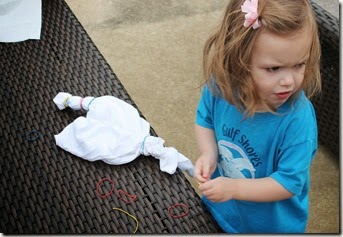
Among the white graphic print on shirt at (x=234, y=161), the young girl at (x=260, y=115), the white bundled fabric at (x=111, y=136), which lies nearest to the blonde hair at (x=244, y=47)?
the young girl at (x=260, y=115)

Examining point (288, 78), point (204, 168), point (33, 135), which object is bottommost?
point (33, 135)

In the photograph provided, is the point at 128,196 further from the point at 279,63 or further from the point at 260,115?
the point at 279,63

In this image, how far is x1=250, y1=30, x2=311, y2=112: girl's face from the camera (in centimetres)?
88

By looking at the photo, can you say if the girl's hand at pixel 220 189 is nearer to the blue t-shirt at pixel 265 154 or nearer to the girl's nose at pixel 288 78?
the blue t-shirt at pixel 265 154

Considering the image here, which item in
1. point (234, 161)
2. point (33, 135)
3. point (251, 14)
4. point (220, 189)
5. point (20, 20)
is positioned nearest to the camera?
point (251, 14)

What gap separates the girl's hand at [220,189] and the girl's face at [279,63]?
203 millimetres

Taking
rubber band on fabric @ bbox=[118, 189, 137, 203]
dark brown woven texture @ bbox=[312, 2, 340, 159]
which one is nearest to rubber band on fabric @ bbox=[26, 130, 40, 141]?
rubber band on fabric @ bbox=[118, 189, 137, 203]

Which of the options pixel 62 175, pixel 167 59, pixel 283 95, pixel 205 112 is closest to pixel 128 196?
pixel 62 175

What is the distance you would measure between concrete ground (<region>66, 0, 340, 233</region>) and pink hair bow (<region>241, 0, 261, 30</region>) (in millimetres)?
825

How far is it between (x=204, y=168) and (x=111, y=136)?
10.3 inches

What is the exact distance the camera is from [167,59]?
97.1 inches

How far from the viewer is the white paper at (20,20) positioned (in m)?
1.53

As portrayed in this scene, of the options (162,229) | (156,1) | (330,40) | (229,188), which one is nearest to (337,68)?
(330,40)

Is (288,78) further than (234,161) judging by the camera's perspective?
No
